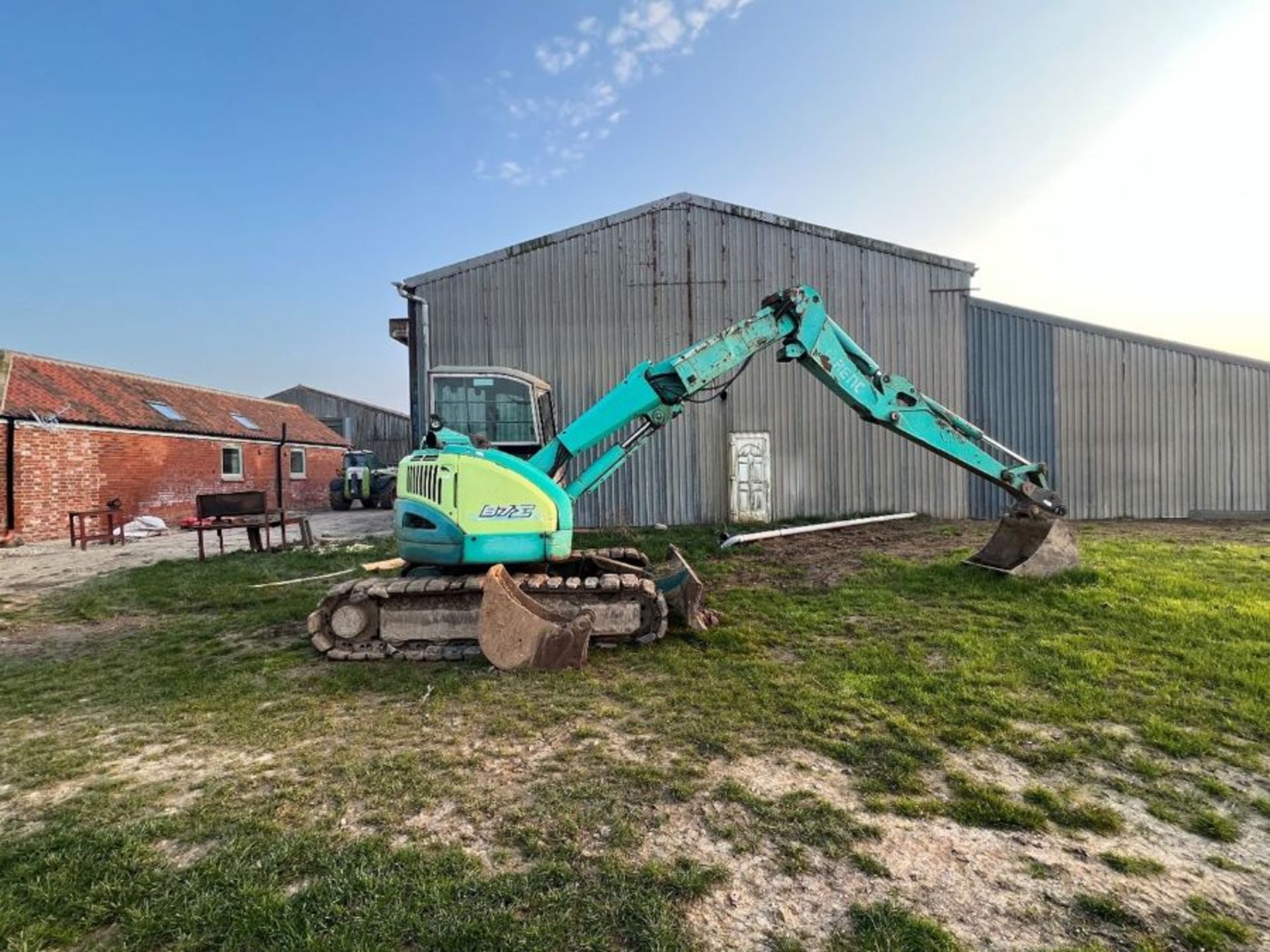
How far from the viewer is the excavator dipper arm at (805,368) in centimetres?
646

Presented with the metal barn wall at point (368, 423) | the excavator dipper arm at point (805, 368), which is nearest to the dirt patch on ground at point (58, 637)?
the excavator dipper arm at point (805, 368)

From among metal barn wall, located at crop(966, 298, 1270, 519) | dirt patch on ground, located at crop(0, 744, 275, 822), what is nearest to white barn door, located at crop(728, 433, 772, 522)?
metal barn wall, located at crop(966, 298, 1270, 519)

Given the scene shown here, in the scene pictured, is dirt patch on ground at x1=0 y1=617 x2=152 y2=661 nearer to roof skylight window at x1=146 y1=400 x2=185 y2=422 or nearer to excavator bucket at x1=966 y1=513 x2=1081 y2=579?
excavator bucket at x1=966 y1=513 x2=1081 y2=579

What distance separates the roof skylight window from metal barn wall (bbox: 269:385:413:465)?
691 inches

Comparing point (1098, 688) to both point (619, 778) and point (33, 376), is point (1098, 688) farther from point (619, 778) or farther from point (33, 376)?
point (33, 376)

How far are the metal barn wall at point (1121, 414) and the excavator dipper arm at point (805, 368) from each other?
27.6 feet

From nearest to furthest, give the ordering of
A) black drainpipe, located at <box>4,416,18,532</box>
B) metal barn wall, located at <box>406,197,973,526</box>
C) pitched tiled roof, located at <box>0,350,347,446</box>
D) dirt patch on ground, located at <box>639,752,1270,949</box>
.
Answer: dirt patch on ground, located at <box>639,752,1270,949</box> < metal barn wall, located at <box>406,197,973,526</box> < black drainpipe, located at <box>4,416,18,532</box> < pitched tiled roof, located at <box>0,350,347,446</box>

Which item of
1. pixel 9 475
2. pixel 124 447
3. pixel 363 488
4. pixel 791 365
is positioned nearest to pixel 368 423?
pixel 363 488

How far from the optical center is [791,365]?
14852 millimetres

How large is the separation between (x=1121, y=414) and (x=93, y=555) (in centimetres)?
2415

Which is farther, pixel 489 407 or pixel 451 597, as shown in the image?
pixel 489 407

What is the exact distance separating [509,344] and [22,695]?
11.2 metres

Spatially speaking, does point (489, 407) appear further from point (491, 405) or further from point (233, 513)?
point (233, 513)

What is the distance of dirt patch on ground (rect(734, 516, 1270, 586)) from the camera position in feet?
30.5
